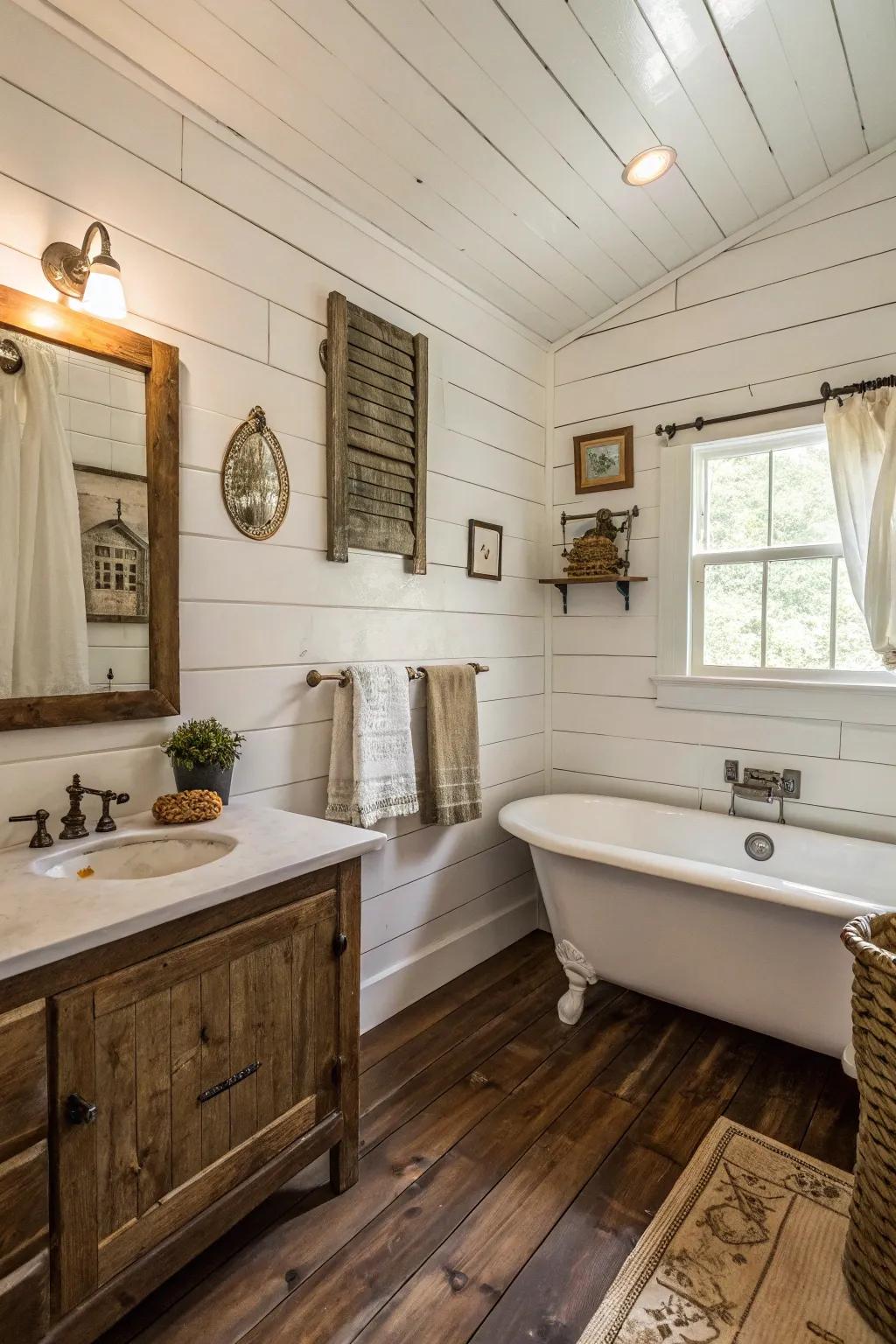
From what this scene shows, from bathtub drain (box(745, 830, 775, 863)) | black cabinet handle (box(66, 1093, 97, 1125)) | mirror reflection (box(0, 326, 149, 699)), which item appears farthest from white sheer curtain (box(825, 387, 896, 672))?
black cabinet handle (box(66, 1093, 97, 1125))

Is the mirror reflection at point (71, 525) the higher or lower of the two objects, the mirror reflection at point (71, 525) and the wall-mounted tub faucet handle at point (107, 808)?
the higher

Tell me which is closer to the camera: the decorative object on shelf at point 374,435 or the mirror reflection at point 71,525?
the mirror reflection at point 71,525

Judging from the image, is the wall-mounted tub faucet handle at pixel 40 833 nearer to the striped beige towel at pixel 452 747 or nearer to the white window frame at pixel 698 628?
the striped beige towel at pixel 452 747

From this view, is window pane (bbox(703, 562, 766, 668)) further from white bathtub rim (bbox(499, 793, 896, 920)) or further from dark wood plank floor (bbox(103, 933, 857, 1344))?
dark wood plank floor (bbox(103, 933, 857, 1344))

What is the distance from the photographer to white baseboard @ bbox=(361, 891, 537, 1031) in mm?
2211

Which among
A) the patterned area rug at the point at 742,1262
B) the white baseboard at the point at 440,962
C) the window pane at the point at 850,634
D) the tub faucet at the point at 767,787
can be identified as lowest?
the patterned area rug at the point at 742,1262

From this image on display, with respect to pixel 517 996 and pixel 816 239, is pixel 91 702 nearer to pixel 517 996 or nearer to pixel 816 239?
pixel 517 996

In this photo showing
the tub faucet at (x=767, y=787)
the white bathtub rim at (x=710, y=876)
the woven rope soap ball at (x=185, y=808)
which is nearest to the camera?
Result: the woven rope soap ball at (x=185, y=808)

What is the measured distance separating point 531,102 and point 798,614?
1758 mm

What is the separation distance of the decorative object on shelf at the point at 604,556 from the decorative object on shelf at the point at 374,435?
0.73 metres

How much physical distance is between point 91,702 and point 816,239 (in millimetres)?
2644

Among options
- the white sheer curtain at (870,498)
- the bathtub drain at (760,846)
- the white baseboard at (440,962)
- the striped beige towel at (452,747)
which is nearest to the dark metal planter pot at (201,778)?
the striped beige towel at (452,747)

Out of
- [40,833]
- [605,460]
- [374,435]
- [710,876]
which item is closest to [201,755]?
[40,833]

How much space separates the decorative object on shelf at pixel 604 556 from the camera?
2689 millimetres
